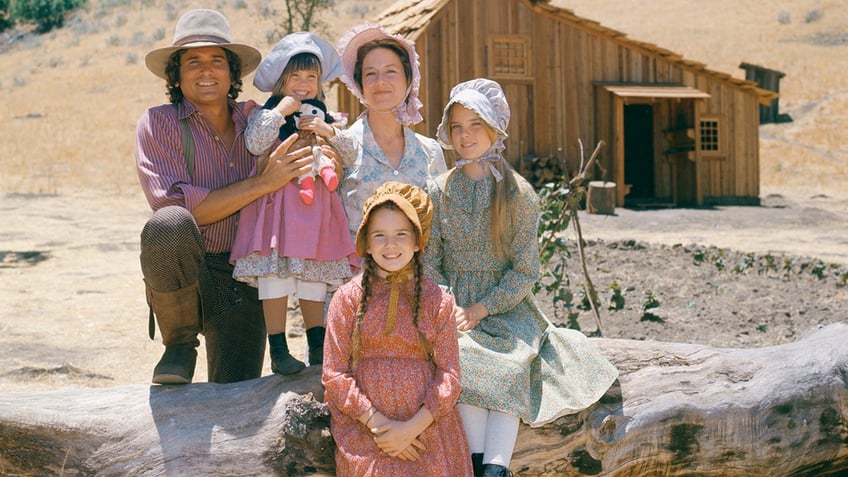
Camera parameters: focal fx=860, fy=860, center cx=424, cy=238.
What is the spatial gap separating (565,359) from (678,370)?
1.82 feet

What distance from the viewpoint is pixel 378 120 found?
12.9 feet

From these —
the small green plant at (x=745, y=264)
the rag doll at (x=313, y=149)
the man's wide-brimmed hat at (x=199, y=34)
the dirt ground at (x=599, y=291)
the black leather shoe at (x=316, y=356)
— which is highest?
the man's wide-brimmed hat at (x=199, y=34)

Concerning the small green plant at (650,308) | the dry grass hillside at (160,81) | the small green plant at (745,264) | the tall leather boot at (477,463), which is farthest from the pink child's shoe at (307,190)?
the dry grass hillside at (160,81)

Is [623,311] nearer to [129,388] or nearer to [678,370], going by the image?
[678,370]

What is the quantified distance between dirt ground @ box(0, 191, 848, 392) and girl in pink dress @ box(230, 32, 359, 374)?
3144 millimetres

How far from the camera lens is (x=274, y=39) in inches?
1368

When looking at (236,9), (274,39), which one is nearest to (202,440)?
(274,39)

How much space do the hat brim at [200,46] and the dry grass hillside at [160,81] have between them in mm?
15219

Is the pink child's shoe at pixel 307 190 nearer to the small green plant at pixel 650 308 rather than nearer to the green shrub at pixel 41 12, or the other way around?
the small green plant at pixel 650 308

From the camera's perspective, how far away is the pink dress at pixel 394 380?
9.57ft

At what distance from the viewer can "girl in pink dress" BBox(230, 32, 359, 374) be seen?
348 cm

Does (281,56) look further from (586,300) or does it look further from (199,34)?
(586,300)

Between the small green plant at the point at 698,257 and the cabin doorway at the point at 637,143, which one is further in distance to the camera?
the cabin doorway at the point at 637,143

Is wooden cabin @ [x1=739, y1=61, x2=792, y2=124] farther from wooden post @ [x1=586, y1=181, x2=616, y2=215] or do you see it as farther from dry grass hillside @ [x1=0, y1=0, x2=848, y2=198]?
wooden post @ [x1=586, y1=181, x2=616, y2=215]
